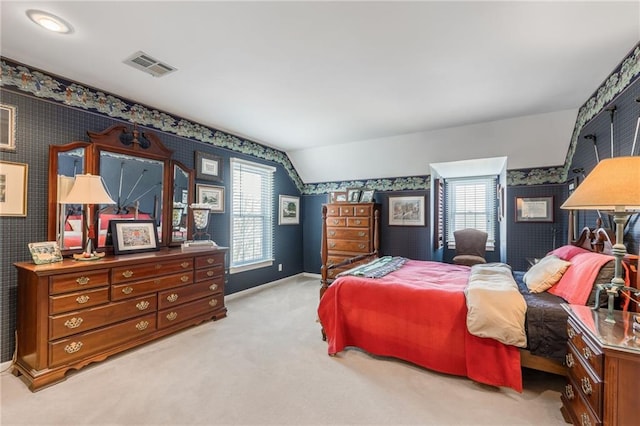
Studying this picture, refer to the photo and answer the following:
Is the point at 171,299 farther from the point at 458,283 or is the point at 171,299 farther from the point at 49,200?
the point at 458,283

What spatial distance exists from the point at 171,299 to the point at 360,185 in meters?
3.82

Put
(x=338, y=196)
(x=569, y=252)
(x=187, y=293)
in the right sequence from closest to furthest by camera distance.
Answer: (x=569, y=252), (x=187, y=293), (x=338, y=196)

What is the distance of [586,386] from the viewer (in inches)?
61.5

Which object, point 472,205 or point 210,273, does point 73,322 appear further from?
point 472,205

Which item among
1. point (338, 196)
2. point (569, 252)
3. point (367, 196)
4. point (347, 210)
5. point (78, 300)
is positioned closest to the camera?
point (78, 300)

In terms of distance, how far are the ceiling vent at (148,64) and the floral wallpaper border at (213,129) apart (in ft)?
2.81

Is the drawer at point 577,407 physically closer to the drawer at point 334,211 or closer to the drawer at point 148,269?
the drawer at point 148,269

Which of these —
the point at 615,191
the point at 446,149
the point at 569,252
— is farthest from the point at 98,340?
the point at 446,149

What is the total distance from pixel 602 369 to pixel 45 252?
3911mm

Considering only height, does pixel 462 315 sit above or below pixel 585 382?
above

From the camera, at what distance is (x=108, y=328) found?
2578 millimetres

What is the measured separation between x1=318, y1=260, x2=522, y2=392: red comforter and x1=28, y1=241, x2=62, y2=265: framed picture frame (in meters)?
2.44

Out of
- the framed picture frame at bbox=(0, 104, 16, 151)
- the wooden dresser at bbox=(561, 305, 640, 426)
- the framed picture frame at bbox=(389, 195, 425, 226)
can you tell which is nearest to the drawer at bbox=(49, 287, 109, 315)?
the framed picture frame at bbox=(0, 104, 16, 151)

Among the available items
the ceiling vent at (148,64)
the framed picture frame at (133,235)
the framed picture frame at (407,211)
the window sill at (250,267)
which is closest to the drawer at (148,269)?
the framed picture frame at (133,235)
